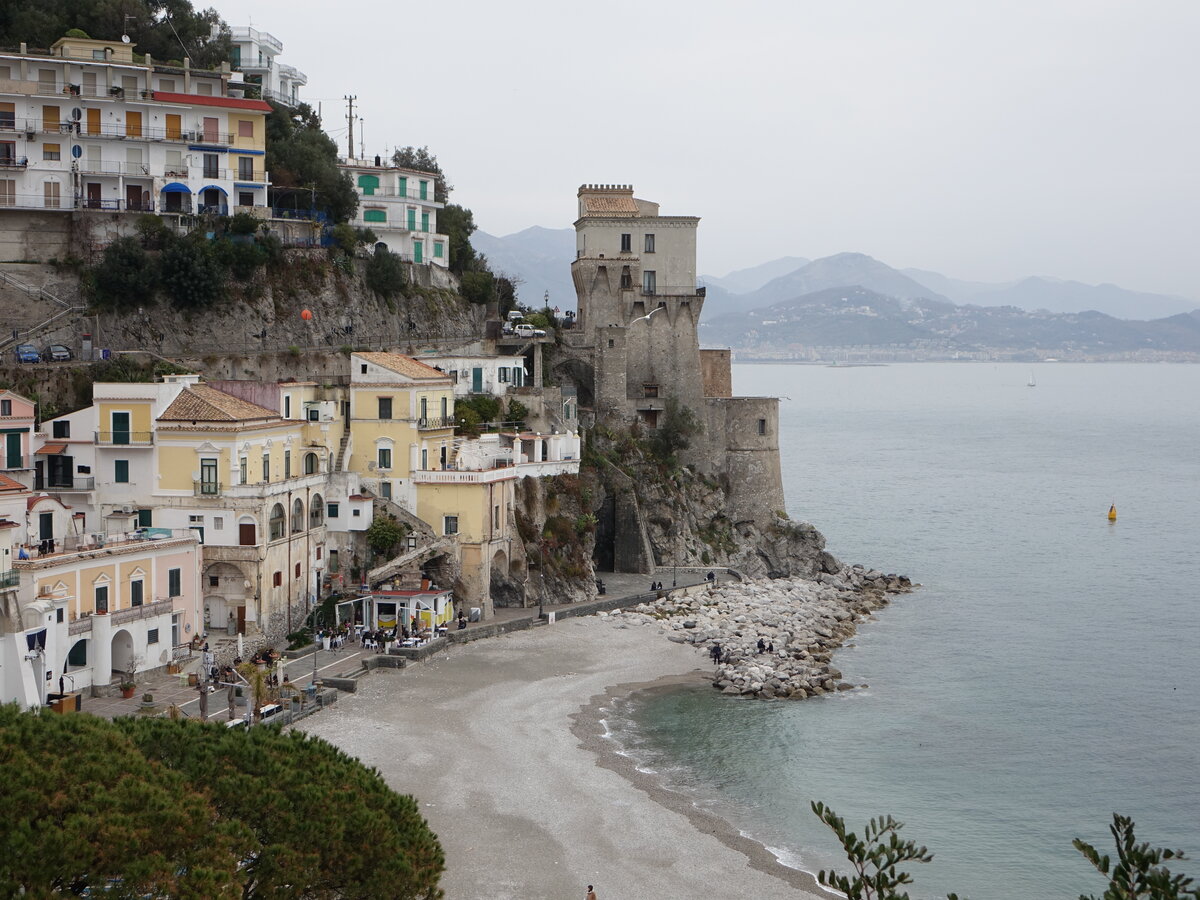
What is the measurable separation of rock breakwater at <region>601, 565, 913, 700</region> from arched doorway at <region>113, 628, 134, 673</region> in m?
18.6

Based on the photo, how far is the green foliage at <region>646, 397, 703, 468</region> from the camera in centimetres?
6831

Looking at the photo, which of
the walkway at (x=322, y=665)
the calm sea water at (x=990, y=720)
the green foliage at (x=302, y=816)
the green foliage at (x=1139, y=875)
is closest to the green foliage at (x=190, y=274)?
the walkway at (x=322, y=665)

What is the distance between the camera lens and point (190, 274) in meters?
53.6

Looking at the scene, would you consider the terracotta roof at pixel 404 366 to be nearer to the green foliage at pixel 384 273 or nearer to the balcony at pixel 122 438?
the balcony at pixel 122 438

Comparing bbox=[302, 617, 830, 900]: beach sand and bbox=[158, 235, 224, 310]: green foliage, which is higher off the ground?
bbox=[158, 235, 224, 310]: green foliage

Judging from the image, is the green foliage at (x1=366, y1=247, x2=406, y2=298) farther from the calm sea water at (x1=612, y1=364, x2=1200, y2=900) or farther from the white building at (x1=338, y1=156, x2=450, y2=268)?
the calm sea water at (x1=612, y1=364, x2=1200, y2=900)

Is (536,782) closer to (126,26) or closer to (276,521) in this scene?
(276,521)

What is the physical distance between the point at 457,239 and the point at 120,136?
22.3 metres

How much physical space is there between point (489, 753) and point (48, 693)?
1098cm

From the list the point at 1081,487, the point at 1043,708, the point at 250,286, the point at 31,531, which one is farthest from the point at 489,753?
the point at 1081,487

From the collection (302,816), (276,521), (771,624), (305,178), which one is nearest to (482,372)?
(305,178)

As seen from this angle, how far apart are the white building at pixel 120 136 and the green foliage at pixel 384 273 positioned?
18.6ft

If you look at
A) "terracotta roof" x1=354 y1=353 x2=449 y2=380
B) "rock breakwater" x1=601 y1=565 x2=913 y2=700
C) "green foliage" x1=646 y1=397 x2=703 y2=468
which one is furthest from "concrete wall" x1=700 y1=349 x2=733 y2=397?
"terracotta roof" x1=354 y1=353 x2=449 y2=380

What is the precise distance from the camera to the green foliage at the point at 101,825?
18984 millimetres
